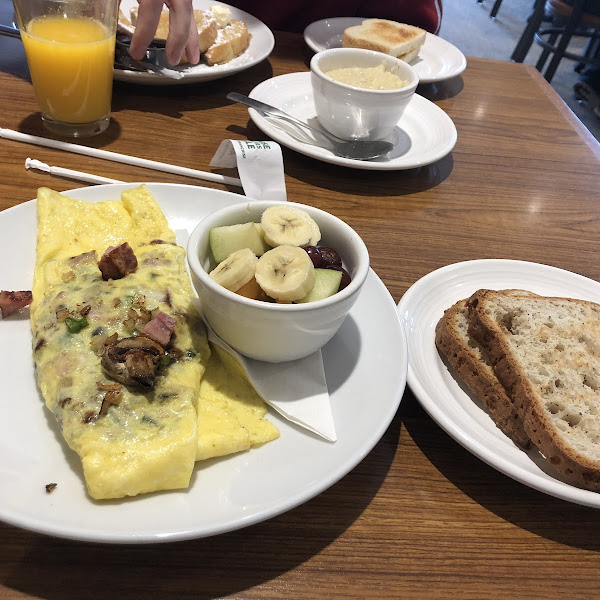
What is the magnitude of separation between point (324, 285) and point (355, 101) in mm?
973

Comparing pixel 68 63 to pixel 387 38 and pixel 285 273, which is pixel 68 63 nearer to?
pixel 285 273

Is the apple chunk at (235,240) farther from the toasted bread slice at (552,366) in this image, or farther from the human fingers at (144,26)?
the human fingers at (144,26)

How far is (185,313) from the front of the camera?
1065 millimetres

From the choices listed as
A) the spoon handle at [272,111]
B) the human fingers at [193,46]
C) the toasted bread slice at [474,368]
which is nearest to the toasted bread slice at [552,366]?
the toasted bread slice at [474,368]

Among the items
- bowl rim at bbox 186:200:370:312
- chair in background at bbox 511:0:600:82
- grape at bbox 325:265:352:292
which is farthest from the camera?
chair in background at bbox 511:0:600:82

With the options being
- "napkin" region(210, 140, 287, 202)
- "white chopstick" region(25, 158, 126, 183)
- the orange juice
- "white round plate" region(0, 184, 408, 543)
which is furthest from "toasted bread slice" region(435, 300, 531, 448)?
the orange juice

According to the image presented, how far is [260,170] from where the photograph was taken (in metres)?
1.62

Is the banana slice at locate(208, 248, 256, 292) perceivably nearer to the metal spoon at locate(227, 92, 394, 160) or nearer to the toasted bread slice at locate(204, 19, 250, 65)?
the metal spoon at locate(227, 92, 394, 160)

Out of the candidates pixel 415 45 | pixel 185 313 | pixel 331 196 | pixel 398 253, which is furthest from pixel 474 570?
pixel 415 45

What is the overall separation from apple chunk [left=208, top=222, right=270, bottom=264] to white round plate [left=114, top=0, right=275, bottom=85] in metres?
1.12

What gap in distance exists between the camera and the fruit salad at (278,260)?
3.20 ft

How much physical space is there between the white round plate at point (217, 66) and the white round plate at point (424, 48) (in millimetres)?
254

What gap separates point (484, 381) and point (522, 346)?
142 mm

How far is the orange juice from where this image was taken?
1631 millimetres
